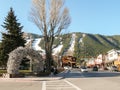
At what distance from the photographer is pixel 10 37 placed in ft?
206

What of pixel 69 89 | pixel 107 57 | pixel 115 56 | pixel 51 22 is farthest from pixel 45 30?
pixel 107 57

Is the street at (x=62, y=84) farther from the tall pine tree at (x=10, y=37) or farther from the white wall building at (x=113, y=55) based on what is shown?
the white wall building at (x=113, y=55)

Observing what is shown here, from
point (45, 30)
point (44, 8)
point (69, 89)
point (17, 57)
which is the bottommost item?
point (69, 89)

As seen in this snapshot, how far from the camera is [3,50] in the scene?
61.8 metres

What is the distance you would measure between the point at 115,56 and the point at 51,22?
3913 inches

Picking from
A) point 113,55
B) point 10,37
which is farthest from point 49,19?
point 113,55

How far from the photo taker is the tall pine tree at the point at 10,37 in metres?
61.9

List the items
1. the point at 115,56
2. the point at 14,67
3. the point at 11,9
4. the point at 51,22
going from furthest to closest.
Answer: the point at 115,56
the point at 11,9
the point at 51,22
the point at 14,67

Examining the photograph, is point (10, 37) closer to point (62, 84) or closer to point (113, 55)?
point (62, 84)

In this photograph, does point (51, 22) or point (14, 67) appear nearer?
point (14, 67)

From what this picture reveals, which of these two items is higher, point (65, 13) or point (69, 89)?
point (65, 13)

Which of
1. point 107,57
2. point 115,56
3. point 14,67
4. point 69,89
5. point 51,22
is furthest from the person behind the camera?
point 107,57

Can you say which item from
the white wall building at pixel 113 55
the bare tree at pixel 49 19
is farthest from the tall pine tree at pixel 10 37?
the white wall building at pixel 113 55

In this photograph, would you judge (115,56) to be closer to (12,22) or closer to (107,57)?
(107,57)
